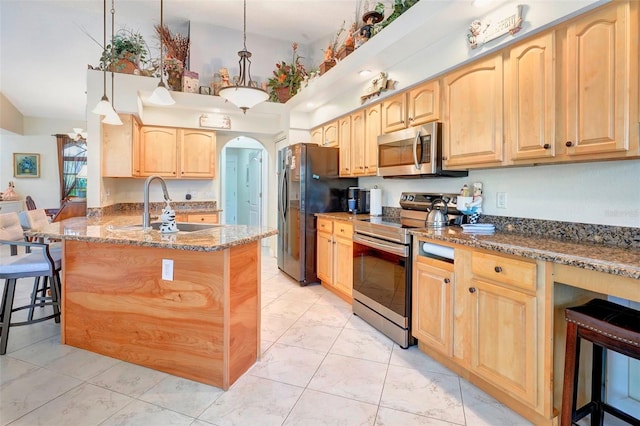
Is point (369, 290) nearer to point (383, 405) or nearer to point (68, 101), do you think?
point (383, 405)

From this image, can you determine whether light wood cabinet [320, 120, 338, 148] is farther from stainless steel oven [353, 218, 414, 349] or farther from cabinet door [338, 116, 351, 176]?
stainless steel oven [353, 218, 414, 349]

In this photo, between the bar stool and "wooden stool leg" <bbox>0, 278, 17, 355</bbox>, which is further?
"wooden stool leg" <bbox>0, 278, 17, 355</bbox>

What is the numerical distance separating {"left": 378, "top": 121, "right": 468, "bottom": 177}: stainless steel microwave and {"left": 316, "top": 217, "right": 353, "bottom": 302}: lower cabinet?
0.76 meters

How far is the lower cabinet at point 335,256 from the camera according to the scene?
3.33 metres

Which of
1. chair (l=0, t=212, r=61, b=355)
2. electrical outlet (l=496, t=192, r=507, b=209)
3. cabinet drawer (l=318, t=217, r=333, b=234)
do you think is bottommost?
chair (l=0, t=212, r=61, b=355)

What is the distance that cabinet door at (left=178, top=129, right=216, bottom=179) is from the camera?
15.8ft

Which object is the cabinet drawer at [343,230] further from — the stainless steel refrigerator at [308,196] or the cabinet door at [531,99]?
the cabinet door at [531,99]

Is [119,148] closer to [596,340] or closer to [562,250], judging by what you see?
[562,250]

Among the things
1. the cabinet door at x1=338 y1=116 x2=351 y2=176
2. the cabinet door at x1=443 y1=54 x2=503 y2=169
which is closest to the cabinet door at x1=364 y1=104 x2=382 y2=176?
the cabinet door at x1=338 y1=116 x2=351 y2=176

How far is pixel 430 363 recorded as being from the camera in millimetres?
2205

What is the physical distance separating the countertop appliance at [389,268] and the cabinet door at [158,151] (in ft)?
10.4

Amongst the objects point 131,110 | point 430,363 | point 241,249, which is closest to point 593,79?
point 430,363

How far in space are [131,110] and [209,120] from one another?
122 centimetres

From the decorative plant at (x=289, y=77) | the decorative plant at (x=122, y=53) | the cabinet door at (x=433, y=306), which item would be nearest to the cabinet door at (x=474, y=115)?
the cabinet door at (x=433, y=306)
